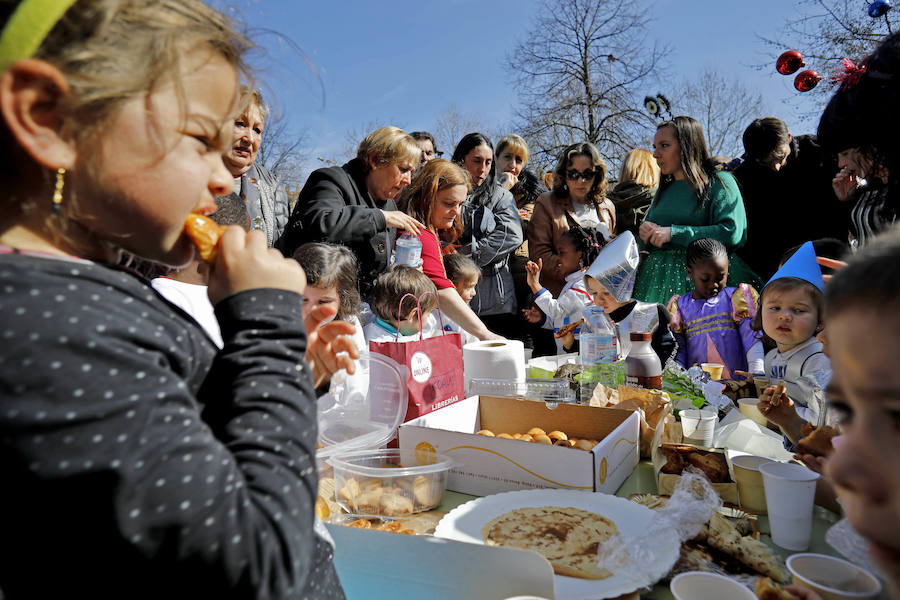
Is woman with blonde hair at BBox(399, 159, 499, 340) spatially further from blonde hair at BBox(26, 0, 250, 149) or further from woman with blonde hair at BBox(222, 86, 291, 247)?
blonde hair at BBox(26, 0, 250, 149)

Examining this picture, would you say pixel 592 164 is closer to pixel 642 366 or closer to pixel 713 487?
pixel 642 366

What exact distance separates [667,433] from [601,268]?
1.45 metres

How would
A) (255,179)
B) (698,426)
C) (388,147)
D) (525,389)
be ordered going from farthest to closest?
(255,179)
(388,147)
(525,389)
(698,426)

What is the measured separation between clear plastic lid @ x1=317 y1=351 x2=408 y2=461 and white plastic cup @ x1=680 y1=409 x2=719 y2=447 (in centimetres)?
107

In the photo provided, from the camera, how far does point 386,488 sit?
4.61 feet

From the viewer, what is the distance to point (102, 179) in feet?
2.23

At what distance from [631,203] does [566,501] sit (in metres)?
4.69

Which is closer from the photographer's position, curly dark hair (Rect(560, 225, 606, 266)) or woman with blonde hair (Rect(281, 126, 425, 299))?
woman with blonde hair (Rect(281, 126, 425, 299))

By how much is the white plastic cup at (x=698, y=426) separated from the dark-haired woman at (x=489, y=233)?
110 inches

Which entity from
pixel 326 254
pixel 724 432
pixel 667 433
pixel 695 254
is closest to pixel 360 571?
pixel 667 433

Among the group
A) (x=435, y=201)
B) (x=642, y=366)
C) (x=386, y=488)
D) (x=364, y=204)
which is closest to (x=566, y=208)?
(x=435, y=201)

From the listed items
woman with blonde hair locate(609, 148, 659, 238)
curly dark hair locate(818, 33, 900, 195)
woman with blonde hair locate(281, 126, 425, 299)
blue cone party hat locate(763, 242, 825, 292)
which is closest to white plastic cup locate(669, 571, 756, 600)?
curly dark hair locate(818, 33, 900, 195)

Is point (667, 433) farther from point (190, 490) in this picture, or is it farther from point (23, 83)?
point (23, 83)

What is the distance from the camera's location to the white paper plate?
3.43 feet
